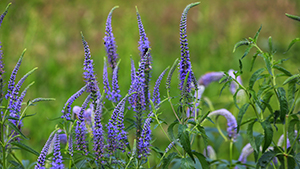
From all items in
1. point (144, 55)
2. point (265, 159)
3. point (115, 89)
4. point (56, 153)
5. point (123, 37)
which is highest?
point (123, 37)

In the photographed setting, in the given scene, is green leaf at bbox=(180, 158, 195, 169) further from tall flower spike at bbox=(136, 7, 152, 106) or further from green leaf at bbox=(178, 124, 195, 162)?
tall flower spike at bbox=(136, 7, 152, 106)

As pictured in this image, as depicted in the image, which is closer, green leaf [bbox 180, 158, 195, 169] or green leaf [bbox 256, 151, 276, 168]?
green leaf [bbox 180, 158, 195, 169]

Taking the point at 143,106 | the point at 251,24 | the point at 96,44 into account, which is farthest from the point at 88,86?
the point at 251,24

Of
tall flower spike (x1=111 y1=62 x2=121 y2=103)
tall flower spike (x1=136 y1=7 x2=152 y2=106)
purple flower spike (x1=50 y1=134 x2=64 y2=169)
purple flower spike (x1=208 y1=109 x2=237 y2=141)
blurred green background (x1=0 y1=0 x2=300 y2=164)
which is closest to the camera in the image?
purple flower spike (x1=50 y1=134 x2=64 y2=169)

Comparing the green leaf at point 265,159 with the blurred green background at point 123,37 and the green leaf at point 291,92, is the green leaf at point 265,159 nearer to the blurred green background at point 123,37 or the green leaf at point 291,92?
the green leaf at point 291,92

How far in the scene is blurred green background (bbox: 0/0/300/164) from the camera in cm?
456

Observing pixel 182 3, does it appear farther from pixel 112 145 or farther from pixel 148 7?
pixel 112 145

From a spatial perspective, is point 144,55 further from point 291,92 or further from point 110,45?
point 291,92

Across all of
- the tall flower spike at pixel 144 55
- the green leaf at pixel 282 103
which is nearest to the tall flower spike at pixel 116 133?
the tall flower spike at pixel 144 55

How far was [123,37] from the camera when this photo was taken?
6613 millimetres

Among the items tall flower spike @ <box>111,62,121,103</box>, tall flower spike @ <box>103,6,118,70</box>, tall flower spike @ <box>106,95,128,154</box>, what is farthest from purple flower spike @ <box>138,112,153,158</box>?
tall flower spike @ <box>103,6,118,70</box>

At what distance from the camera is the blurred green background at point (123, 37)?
4.56m

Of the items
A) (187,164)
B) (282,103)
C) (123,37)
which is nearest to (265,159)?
(282,103)

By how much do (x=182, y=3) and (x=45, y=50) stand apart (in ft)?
14.8
